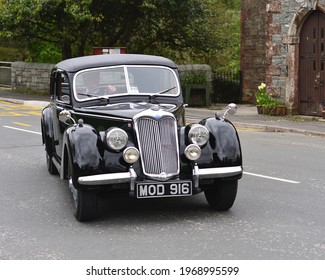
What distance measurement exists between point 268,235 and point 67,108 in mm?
3273

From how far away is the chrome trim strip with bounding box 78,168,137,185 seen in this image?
6301 millimetres

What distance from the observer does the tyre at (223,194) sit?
22.6 ft

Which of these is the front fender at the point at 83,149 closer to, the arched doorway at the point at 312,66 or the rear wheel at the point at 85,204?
the rear wheel at the point at 85,204

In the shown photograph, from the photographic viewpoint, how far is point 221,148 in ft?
22.3

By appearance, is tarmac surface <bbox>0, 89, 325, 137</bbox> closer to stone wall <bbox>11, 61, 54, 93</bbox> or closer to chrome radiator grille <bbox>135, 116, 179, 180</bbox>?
stone wall <bbox>11, 61, 54, 93</bbox>

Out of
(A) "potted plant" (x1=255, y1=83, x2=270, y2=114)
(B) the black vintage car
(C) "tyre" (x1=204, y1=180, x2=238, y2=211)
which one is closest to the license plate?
(B) the black vintage car

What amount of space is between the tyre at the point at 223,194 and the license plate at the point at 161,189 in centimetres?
60

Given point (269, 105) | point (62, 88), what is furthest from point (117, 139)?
point (269, 105)

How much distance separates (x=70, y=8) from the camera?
918 inches

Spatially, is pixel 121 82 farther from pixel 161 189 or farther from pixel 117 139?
pixel 161 189

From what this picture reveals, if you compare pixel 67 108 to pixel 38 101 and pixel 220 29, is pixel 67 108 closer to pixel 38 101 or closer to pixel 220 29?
pixel 38 101

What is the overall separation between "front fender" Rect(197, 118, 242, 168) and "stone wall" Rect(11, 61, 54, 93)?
21.5m

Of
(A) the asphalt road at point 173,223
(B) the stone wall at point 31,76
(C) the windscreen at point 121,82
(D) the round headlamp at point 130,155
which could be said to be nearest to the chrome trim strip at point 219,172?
(A) the asphalt road at point 173,223
